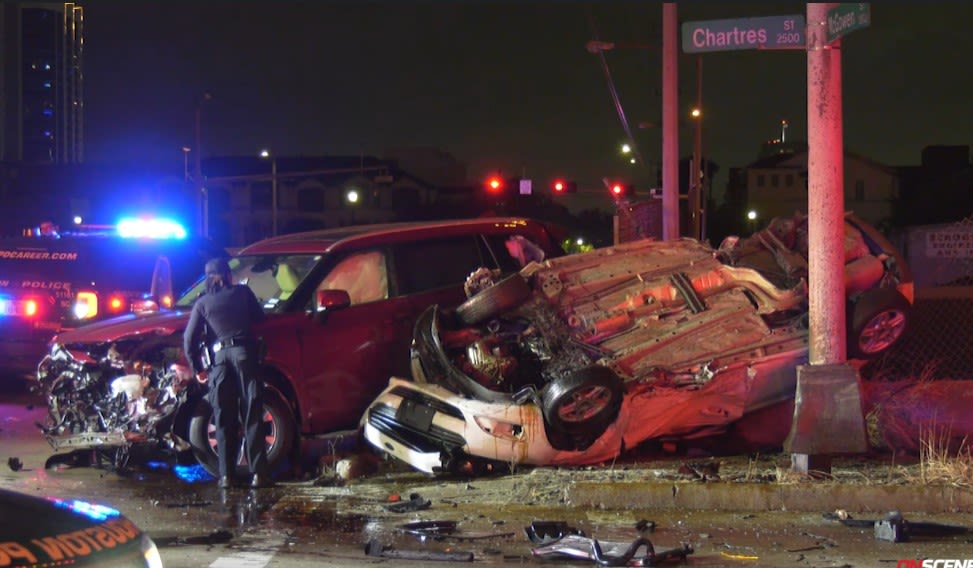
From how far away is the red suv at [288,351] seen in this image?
27.4ft

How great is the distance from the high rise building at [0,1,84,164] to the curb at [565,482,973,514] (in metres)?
31.6

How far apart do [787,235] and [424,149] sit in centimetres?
7234

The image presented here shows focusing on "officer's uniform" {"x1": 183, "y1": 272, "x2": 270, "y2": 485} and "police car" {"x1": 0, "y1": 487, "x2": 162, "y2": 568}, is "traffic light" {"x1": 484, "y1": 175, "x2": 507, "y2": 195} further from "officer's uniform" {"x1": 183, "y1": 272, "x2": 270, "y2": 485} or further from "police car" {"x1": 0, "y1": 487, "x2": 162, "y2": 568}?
"police car" {"x1": 0, "y1": 487, "x2": 162, "y2": 568}

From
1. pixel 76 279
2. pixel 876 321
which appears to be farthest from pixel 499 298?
pixel 76 279

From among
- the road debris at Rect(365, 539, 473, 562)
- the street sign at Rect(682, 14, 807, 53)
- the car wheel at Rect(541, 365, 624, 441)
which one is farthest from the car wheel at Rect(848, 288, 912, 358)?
the road debris at Rect(365, 539, 473, 562)

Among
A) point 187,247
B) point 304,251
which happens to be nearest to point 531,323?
point 304,251

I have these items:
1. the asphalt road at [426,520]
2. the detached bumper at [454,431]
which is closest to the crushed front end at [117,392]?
the asphalt road at [426,520]

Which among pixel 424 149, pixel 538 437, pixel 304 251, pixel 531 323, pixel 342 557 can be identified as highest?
pixel 424 149

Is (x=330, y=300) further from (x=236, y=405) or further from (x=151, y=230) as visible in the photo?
(x=151, y=230)

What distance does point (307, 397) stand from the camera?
844cm

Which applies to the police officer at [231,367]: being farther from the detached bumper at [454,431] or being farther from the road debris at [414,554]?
the road debris at [414,554]

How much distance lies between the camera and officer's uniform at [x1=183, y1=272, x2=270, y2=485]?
7.89 m

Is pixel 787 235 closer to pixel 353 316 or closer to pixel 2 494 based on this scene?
pixel 353 316

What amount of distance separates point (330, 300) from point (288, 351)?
0.52 meters
